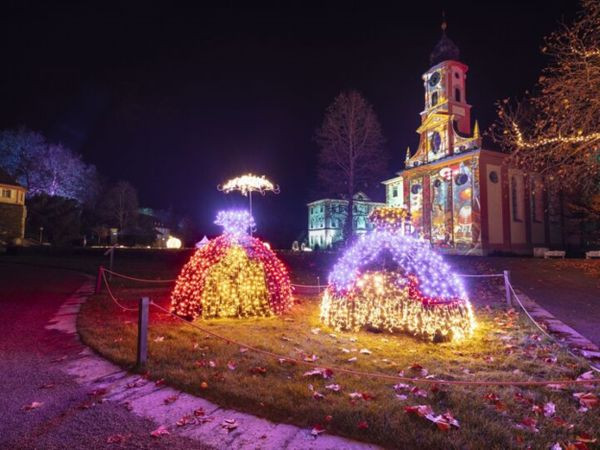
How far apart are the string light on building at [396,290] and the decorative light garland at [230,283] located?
1519mm

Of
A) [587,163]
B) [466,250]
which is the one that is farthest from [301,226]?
[587,163]

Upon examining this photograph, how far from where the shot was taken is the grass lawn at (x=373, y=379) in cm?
354

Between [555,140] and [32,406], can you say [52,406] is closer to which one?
[32,406]

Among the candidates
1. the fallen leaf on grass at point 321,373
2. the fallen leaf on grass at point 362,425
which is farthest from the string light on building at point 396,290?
the fallen leaf on grass at point 362,425

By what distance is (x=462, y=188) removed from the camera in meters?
34.2

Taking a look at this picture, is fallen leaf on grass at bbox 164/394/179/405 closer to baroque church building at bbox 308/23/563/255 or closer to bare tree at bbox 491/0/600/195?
bare tree at bbox 491/0/600/195

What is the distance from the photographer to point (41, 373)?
5.07m

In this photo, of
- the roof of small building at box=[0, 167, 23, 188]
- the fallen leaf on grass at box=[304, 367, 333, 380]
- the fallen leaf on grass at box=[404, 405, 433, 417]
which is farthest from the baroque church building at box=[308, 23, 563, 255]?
the roof of small building at box=[0, 167, 23, 188]

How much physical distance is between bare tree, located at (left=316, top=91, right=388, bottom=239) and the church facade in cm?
663

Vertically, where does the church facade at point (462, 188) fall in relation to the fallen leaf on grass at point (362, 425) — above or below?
above

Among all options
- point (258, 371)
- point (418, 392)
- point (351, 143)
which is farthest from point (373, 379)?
point (351, 143)

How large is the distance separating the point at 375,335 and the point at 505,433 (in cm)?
385

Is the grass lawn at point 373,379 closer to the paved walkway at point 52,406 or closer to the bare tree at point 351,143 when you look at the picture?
the paved walkway at point 52,406

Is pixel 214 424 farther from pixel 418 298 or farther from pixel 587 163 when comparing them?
pixel 587 163
